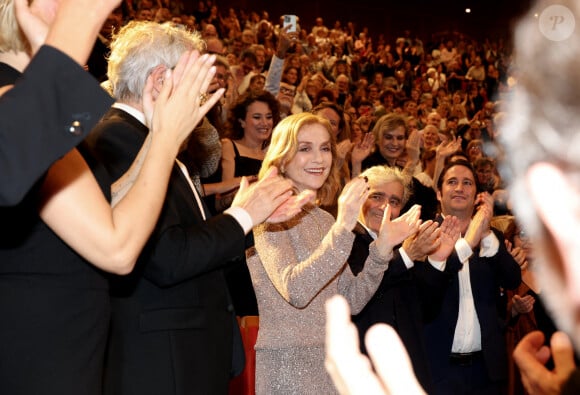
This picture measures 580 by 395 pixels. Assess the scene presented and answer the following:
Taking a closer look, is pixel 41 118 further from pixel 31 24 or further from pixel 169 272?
pixel 169 272

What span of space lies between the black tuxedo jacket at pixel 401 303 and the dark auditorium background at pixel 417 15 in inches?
565

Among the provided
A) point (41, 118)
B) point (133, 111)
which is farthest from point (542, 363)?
point (133, 111)

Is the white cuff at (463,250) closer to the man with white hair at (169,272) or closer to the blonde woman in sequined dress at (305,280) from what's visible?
the blonde woman in sequined dress at (305,280)

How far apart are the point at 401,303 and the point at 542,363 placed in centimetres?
268

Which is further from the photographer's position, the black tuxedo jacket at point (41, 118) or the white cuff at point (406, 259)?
the white cuff at point (406, 259)

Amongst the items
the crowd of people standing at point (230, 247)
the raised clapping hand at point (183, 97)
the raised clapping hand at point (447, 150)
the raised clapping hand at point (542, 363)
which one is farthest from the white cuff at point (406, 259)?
the raised clapping hand at point (542, 363)

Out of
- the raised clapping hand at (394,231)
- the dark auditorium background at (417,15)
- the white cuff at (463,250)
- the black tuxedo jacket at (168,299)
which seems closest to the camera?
the black tuxedo jacket at (168,299)

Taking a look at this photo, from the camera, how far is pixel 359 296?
9.47ft

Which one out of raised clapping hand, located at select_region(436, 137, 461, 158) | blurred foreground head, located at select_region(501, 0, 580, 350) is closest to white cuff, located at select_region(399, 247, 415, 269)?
raised clapping hand, located at select_region(436, 137, 461, 158)

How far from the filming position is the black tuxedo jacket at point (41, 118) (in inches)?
43.7

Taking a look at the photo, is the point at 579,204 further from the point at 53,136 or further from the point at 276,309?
the point at 276,309

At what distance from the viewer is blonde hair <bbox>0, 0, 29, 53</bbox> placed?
1.51 m

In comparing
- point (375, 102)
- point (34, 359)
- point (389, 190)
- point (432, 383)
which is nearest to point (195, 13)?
point (375, 102)

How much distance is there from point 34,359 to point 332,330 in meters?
1.02
